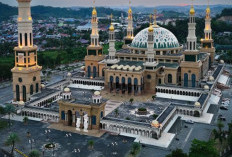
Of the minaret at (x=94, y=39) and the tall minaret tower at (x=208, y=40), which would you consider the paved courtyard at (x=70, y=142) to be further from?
the tall minaret tower at (x=208, y=40)

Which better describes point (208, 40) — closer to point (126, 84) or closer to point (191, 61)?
point (191, 61)

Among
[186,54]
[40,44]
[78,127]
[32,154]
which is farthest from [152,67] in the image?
[40,44]

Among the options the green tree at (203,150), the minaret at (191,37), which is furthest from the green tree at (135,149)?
the minaret at (191,37)

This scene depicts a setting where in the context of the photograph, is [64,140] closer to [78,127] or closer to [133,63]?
[78,127]

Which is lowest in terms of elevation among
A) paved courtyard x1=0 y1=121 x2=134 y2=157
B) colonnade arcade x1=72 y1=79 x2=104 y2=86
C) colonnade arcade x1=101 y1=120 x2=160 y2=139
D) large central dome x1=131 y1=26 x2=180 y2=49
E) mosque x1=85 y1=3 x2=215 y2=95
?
paved courtyard x1=0 y1=121 x2=134 y2=157

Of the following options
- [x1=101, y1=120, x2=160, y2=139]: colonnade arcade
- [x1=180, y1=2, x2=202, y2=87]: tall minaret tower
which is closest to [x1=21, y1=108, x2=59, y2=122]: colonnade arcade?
[x1=101, y1=120, x2=160, y2=139]: colonnade arcade

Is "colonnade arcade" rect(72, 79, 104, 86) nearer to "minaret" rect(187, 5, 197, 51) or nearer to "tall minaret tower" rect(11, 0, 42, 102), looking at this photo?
"tall minaret tower" rect(11, 0, 42, 102)
